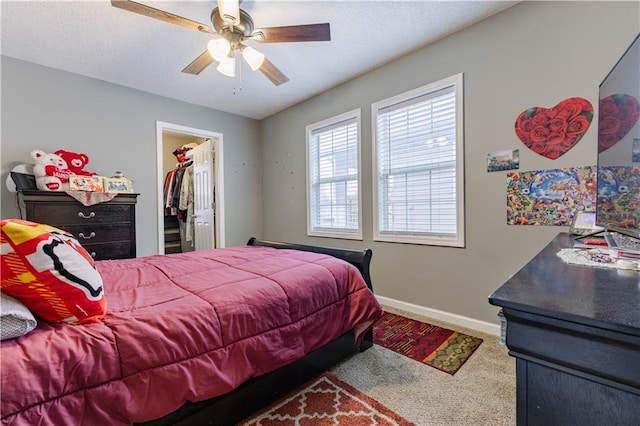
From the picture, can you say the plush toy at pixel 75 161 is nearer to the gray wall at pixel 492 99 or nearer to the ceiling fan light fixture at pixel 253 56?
the ceiling fan light fixture at pixel 253 56

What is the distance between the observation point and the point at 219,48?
6.04ft

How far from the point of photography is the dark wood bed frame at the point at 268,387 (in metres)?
1.13

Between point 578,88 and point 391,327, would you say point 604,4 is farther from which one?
point 391,327

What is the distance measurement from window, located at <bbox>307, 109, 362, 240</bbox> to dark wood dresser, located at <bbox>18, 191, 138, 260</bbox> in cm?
200

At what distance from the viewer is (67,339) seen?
844mm

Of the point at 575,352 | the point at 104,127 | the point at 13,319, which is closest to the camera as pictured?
the point at 575,352

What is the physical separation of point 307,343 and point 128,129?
10.4 feet

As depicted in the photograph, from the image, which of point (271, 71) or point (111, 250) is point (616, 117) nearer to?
point (271, 71)

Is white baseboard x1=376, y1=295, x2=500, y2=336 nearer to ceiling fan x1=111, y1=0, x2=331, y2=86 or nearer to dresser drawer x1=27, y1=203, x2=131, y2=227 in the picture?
ceiling fan x1=111, y1=0, x2=331, y2=86

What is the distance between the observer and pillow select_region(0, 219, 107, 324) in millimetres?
828

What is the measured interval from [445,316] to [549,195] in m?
1.26

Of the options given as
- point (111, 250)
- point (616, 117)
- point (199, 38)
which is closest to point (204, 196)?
point (111, 250)

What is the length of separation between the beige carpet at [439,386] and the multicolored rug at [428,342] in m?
0.06

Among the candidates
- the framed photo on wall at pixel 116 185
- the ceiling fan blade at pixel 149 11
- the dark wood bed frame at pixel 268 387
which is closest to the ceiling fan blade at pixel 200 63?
the ceiling fan blade at pixel 149 11
